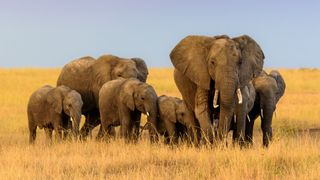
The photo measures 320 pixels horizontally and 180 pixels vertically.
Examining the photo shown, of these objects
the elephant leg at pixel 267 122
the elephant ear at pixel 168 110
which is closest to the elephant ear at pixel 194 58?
the elephant leg at pixel 267 122

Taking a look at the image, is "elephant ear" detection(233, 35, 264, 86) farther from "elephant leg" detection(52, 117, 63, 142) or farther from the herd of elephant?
"elephant leg" detection(52, 117, 63, 142)

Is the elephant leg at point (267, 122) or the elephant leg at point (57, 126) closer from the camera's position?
the elephant leg at point (267, 122)

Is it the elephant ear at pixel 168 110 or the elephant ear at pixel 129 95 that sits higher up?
the elephant ear at pixel 129 95

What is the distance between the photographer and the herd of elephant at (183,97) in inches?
466

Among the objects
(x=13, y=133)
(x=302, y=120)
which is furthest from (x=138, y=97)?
(x=302, y=120)

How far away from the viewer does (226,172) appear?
30.5 ft

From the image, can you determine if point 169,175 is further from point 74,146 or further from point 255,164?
point 74,146

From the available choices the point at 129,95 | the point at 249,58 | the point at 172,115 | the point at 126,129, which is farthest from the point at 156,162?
the point at 172,115

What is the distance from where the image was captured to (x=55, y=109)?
54.7 ft

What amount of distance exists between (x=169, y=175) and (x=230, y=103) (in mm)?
2552

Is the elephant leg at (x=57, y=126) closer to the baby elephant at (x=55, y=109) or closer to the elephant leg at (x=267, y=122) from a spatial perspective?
the baby elephant at (x=55, y=109)

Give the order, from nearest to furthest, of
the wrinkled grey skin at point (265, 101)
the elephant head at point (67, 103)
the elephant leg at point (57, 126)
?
the wrinkled grey skin at point (265, 101)
the elephant leg at point (57, 126)
the elephant head at point (67, 103)

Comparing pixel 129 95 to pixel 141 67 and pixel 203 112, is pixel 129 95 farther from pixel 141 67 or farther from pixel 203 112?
pixel 141 67

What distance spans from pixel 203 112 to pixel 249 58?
1.36 metres
